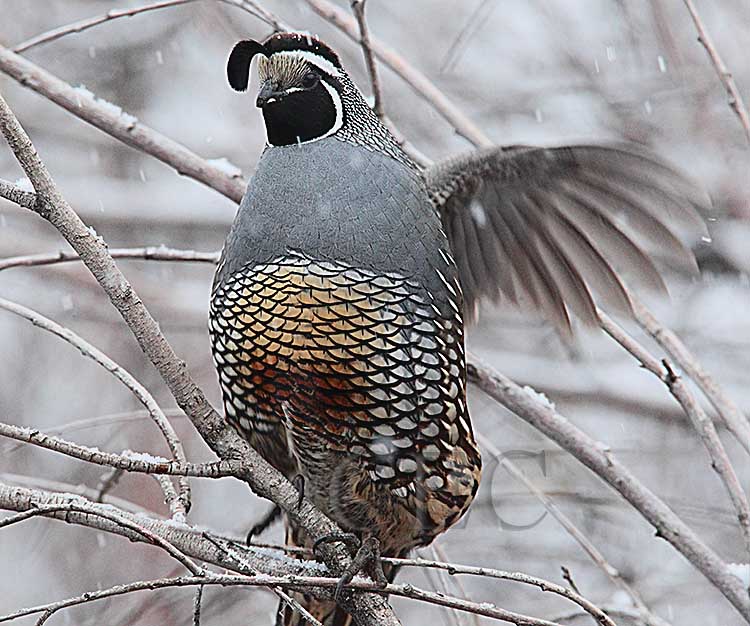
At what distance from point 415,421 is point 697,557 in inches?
26.2

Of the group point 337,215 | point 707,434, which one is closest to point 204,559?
point 337,215

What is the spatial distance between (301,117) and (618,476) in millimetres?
1044

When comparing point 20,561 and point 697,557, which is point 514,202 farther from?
point 20,561

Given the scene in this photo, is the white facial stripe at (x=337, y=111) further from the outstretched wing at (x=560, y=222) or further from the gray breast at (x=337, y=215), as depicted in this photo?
the outstretched wing at (x=560, y=222)

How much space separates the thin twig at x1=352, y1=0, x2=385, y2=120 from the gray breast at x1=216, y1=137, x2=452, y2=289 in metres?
Result: 0.28

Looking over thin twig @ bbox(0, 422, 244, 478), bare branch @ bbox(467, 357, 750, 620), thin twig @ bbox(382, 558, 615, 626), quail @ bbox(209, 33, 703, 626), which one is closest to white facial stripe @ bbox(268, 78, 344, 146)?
quail @ bbox(209, 33, 703, 626)

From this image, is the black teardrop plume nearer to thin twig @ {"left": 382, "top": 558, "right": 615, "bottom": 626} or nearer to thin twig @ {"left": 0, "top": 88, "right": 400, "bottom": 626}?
thin twig @ {"left": 0, "top": 88, "right": 400, "bottom": 626}

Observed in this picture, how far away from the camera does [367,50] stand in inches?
104

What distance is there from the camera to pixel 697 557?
92.9 inches

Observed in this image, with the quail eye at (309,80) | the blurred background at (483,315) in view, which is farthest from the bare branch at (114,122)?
the blurred background at (483,315)

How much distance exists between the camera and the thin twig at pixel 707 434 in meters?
2.33

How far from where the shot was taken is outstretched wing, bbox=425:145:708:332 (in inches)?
96.2

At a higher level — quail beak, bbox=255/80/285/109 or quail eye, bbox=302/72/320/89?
quail eye, bbox=302/72/320/89

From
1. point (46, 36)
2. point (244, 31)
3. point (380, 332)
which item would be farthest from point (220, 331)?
point (244, 31)
